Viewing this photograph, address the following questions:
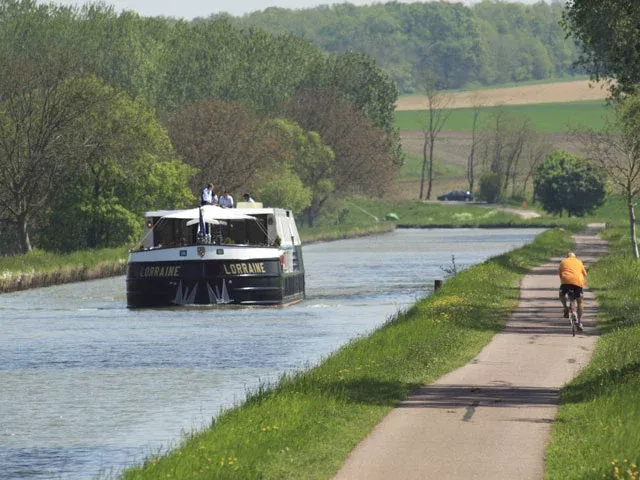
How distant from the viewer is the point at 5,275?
69250 millimetres

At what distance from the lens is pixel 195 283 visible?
56344mm

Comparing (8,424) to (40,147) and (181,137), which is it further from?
(181,137)

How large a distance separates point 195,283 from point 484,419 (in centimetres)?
3404

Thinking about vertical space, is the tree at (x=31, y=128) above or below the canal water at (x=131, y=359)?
above

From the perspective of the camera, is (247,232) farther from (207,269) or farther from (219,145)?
(219,145)

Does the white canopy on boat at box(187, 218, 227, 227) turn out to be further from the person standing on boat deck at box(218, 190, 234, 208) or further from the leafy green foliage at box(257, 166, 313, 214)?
the leafy green foliage at box(257, 166, 313, 214)

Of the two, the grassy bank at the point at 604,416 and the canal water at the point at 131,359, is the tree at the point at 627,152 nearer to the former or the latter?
the canal water at the point at 131,359

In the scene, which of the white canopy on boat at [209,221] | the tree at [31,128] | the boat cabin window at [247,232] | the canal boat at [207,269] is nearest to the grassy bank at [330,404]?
the canal boat at [207,269]

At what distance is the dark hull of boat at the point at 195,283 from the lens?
184 ft

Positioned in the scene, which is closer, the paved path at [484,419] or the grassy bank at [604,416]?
the grassy bank at [604,416]

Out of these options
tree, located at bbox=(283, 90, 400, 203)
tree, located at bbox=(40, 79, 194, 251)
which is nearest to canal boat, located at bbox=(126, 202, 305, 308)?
tree, located at bbox=(40, 79, 194, 251)

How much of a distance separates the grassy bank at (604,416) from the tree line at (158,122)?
5179cm

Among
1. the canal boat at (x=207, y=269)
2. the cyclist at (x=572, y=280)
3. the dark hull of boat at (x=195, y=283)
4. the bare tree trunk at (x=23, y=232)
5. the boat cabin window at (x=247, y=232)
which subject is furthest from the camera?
the bare tree trunk at (x=23, y=232)

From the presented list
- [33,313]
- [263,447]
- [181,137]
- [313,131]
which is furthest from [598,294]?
[313,131]
